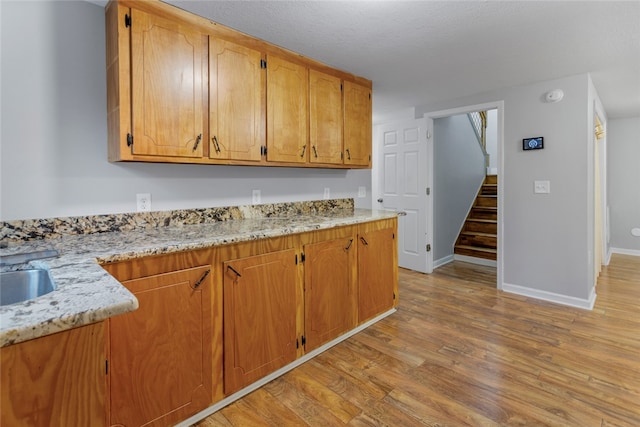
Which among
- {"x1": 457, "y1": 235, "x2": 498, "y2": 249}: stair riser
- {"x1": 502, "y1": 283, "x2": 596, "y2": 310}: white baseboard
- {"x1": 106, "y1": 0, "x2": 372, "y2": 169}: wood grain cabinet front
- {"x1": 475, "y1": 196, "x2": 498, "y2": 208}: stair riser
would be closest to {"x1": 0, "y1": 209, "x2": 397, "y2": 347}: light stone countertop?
{"x1": 106, "y1": 0, "x2": 372, "y2": 169}: wood grain cabinet front

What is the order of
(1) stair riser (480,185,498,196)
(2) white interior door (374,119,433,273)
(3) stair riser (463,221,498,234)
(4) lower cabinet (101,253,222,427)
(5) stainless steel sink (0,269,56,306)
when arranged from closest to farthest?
(5) stainless steel sink (0,269,56,306), (4) lower cabinet (101,253,222,427), (2) white interior door (374,119,433,273), (3) stair riser (463,221,498,234), (1) stair riser (480,185,498,196)

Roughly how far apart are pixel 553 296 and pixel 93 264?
3.89m

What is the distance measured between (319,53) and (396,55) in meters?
0.61

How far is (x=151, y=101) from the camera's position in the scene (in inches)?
69.9

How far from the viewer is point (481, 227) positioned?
199 inches

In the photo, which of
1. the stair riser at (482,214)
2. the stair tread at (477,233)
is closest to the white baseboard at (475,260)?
the stair tread at (477,233)

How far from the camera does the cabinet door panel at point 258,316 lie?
1742 mm

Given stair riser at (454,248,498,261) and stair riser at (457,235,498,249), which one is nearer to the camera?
stair riser at (454,248,498,261)

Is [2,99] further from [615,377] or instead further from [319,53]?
[615,377]

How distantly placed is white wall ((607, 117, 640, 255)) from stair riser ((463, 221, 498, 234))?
224cm

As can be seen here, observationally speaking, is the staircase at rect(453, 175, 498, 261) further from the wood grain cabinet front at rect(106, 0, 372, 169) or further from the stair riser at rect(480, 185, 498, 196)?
the wood grain cabinet front at rect(106, 0, 372, 169)

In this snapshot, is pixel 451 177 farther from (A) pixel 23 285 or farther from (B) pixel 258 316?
(A) pixel 23 285

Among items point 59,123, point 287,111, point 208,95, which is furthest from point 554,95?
point 59,123

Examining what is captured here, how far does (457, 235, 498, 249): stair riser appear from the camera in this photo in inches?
188
